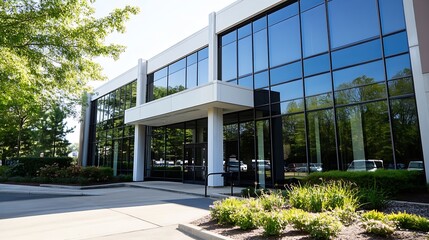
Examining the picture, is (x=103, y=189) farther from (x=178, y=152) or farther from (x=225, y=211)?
(x=225, y=211)

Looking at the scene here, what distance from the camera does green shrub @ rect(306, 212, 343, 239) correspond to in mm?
4758

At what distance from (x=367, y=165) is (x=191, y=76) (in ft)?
38.5

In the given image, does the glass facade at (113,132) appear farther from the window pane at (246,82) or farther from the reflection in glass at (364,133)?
the reflection in glass at (364,133)

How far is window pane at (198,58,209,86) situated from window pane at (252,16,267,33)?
354cm

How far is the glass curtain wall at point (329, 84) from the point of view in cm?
1045

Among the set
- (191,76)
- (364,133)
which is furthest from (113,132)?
(364,133)

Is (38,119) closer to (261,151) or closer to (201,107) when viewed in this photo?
(201,107)

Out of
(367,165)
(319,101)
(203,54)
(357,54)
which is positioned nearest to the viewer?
(367,165)

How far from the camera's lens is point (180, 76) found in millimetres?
20016

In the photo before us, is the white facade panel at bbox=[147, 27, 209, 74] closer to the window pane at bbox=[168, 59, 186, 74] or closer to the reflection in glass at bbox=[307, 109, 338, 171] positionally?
the window pane at bbox=[168, 59, 186, 74]

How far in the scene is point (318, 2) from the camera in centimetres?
1316

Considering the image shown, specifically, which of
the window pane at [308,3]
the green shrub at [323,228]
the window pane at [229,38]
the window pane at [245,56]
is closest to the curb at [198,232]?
the green shrub at [323,228]

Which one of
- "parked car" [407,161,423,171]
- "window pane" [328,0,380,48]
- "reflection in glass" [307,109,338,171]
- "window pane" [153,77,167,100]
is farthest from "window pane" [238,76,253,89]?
"parked car" [407,161,423,171]

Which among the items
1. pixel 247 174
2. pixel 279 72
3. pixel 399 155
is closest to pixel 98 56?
pixel 279 72
